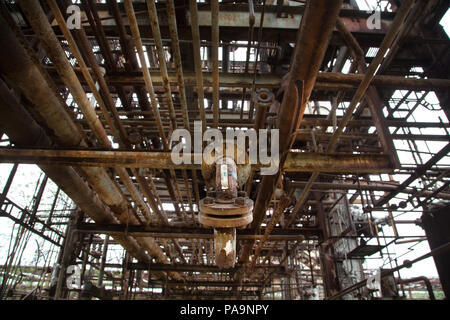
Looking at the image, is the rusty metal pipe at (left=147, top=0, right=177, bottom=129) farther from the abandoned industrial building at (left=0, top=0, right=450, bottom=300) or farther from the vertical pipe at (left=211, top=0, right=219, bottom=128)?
the vertical pipe at (left=211, top=0, right=219, bottom=128)

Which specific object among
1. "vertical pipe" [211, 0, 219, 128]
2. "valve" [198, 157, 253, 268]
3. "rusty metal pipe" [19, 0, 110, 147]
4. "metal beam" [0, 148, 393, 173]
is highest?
"vertical pipe" [211, 0, 219, 128]

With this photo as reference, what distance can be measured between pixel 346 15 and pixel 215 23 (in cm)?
326

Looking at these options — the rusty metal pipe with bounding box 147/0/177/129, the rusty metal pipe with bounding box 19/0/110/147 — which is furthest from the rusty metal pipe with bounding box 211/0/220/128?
the rusty metal pipe with bounding box 19/0/110/147

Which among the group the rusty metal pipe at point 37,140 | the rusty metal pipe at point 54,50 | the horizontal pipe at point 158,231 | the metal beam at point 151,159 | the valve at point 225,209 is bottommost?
the valve at point 225,209

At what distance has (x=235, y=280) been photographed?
11375 millimetres

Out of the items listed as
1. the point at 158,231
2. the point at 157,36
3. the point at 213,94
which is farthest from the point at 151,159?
the point at 158,231

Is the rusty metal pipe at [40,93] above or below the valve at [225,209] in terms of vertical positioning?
above

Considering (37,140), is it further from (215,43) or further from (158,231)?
(158,231)

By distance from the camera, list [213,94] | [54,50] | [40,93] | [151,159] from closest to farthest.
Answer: [54,50] < [40,93] < [213,94] < [151,159]

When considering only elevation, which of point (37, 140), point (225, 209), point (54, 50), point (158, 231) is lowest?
point (225, 209)

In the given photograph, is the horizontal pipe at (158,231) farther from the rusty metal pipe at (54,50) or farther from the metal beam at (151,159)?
the rusty metal pipe at (54,50)

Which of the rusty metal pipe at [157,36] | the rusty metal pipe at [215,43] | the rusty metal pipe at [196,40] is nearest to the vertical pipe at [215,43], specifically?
the rusty metal pipe at [215,43]

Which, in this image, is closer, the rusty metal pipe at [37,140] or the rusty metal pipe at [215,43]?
the rusty metal pipe at [215,43]

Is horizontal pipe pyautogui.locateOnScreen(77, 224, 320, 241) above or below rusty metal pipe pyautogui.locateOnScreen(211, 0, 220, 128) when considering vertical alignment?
below
